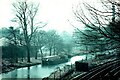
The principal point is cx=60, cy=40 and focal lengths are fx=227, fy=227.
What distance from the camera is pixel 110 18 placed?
21.5 ft

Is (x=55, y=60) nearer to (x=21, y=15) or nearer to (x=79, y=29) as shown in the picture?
(x=21, y=15)

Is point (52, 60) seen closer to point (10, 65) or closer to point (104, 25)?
point (10, 65)

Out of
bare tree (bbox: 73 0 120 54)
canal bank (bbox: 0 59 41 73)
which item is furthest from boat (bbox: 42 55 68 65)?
bare tree (bbox: 73 0 120 54)

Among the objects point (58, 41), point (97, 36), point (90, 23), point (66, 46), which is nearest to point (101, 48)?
point (97, 36)

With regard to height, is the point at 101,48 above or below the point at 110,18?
below

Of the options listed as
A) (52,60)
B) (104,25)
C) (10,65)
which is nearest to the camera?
(104,25)

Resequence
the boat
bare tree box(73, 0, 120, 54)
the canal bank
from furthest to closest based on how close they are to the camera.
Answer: the boat, the canal bank, bare tree box(73, 0, 120, 54)

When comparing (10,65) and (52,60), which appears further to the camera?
(52,60)

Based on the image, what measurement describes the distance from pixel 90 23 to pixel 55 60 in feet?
109

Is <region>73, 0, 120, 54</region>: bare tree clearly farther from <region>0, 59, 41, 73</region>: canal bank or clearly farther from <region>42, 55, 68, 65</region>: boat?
<region>42, 55, 68, 65</region>: boat

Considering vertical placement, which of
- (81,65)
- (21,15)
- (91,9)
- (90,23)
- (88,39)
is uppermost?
(21,15)

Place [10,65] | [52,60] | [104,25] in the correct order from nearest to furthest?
[104,25]
[10,65]
[52,60]

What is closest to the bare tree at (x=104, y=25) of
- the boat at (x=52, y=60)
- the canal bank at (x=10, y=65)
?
the canal bank at (x=10, y=65)

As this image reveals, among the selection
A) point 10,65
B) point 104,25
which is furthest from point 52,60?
point 104,25
